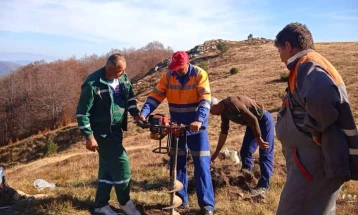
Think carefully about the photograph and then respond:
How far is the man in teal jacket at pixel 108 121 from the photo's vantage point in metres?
4.87

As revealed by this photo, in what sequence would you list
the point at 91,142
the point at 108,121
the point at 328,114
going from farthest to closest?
the point at 108,121 < the point at 91,142 < the point at 328,114

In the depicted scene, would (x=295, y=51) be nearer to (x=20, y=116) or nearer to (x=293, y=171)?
(x=293, y=171)

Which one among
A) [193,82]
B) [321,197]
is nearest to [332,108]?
[321,197]

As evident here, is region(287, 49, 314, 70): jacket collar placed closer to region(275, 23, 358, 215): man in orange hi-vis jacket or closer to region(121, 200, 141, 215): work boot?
region(275, 23, 358, 215): man in orange hi-vis jacket

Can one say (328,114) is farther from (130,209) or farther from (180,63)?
(130,209)

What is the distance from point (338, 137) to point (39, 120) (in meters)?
50.9

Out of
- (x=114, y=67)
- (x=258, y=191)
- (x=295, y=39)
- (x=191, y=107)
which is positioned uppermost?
(x=295, y=39)

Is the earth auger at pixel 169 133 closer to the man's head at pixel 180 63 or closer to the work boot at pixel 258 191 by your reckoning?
the man's head at pixel 180 63

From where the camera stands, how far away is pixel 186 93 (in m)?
5.27

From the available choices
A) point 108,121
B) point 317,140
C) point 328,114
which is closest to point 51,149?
point 108,121

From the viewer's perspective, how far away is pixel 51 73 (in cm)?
6131

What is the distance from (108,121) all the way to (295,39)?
2503 mm

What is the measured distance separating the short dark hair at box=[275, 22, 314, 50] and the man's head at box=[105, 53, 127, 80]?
6.85 feet

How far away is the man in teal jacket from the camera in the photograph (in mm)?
4867
